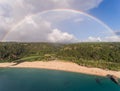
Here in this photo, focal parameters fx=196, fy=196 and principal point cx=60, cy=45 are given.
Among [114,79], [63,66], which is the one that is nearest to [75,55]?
[63,66]

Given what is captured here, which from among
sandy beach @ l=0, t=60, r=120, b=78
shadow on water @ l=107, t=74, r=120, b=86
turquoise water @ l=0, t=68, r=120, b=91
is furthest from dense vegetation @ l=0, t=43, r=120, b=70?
turquoise water @ l=0, t=68, r=120, b=91

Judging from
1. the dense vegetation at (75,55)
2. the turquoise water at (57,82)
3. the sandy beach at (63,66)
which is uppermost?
the dense vegetation at (75,55)

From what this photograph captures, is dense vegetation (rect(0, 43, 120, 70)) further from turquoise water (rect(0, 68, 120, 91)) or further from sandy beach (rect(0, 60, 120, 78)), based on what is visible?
turquoise water (rect(0, 68, 120, 91))

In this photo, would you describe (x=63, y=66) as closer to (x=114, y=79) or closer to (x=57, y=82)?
(x=57, y=82)

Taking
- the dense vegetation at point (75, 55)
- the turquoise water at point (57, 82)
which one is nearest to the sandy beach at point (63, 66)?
the dense vegetation at point (75, 55)

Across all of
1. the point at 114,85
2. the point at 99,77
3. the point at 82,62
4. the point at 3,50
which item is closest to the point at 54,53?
the point at 82,62

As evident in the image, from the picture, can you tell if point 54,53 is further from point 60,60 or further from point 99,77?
point 99,77

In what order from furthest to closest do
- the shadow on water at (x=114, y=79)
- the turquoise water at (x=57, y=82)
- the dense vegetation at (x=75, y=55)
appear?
the dense vegetation at (x=75, y=55) < the shadow on water at (x=114, y=79) < the turquoise water at (x=57, y=82)

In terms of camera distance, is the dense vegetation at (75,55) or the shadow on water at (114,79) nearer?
the shadow on water at (114,79)

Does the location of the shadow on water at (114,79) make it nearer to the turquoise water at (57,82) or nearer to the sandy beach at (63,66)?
the turquoise water at (57,82)
